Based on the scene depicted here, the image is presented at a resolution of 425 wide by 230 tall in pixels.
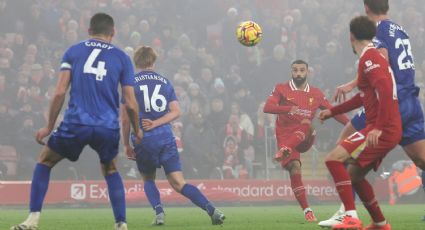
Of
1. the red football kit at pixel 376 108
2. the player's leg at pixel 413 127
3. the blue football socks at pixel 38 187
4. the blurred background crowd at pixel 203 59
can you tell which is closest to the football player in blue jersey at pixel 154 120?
the blue football socks at pixel 38 187

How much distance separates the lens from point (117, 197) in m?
8.40

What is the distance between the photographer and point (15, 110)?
20266mm

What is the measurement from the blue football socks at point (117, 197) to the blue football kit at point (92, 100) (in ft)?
0.73

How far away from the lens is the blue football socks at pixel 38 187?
331 inches

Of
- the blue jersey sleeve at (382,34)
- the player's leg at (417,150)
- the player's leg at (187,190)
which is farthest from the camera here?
the player's leg at (187,190)

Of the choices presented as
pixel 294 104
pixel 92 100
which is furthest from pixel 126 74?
pixel 294 104

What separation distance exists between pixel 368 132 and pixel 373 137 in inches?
10.7

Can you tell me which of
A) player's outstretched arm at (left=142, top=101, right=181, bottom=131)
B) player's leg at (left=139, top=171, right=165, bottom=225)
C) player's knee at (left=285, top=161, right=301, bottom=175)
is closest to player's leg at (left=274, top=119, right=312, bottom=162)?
player's knee at (left=285, top=161, right=301, bottom=175)

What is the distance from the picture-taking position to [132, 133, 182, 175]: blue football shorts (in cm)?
1136

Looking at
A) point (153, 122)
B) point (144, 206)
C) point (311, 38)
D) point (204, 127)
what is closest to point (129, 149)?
point (153, 122)

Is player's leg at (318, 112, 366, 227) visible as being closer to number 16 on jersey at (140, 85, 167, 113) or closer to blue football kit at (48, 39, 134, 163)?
blue football kit at (48, 39, 134, 163)

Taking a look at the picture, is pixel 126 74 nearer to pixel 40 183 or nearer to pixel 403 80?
pixel 40 183

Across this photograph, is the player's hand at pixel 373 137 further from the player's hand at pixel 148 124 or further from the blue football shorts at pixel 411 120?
the player's hand at pixel 148 124

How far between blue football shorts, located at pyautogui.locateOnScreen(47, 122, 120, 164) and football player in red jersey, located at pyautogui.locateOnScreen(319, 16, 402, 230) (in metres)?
2.15
